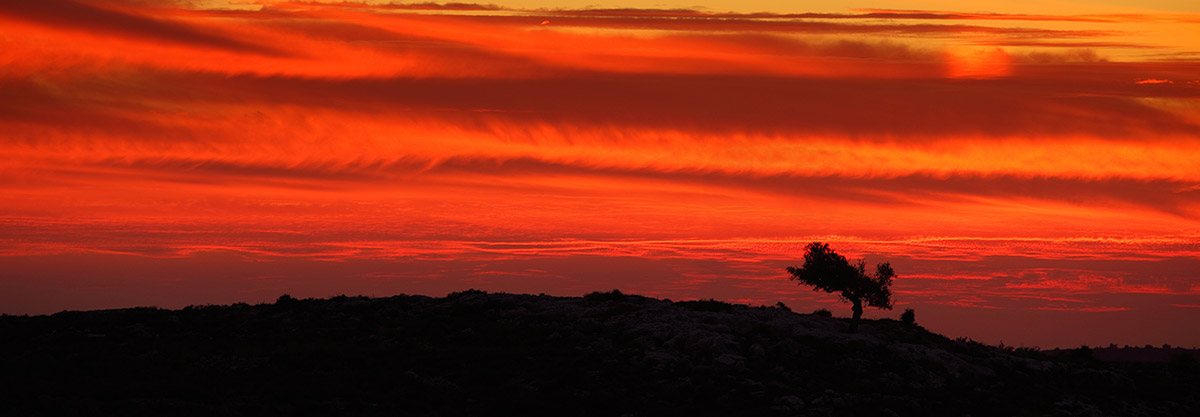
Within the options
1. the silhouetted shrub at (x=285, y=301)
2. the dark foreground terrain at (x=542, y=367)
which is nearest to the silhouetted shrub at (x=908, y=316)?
the dark foreground terrain at (x=542, y=367)

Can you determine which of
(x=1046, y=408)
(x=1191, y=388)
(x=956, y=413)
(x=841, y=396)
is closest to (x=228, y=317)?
(x=841, y=396)

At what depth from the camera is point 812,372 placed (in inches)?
2391

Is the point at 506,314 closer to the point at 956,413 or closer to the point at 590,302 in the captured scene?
the point at 590,302

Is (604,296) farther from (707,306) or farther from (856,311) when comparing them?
(856,311)

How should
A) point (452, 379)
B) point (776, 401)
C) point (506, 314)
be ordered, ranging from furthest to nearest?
1. point (506, 314)
2. point (452, 379)
3. point (776, 401)

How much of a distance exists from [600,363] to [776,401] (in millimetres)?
11702

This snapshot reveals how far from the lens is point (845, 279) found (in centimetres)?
6881

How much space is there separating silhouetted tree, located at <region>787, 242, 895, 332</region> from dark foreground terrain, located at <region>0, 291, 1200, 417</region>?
7.87 ft

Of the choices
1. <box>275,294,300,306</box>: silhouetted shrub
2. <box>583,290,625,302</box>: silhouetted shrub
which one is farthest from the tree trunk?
<box>275,294,300,306</box>: silhouetted shrub

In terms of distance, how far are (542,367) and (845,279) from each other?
22.5m

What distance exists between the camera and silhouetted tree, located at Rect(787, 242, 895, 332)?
2714 inches

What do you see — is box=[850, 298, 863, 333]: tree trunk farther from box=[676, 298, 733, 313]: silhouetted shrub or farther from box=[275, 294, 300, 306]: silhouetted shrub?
box=[275, 294, 300, 306]: silhouetted shrub

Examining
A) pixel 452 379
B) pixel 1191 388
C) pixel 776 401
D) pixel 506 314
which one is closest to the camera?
pixel 776 401

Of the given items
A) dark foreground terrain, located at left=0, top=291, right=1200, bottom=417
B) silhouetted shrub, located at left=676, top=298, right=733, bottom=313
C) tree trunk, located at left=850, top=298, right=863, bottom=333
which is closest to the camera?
dark foreground terrain, located at left=0, top=291, right=1200, bottom=417
